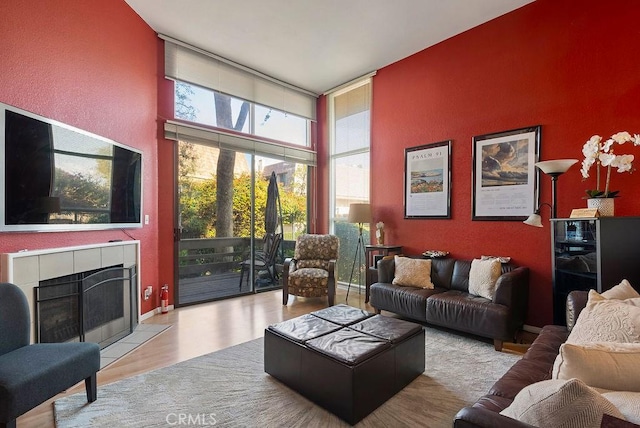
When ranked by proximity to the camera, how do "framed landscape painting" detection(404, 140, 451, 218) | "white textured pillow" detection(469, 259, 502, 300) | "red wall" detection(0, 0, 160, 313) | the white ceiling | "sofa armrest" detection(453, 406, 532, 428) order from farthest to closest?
"framed landscape painting" detection(404, 140, 451, 218)
the white ceiling
"white textured pillow" detection(469, 259, 502, 300)
"red wall" detection(0, 0, 160, 313)
"sofa armrest" detection(453, 406, 532, 428)

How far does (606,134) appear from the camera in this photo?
2.93 meters

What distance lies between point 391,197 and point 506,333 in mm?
2459

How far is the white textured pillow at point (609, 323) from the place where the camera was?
1447 millimetres

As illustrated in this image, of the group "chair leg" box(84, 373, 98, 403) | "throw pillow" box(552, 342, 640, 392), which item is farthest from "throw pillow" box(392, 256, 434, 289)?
"chair leg" box(84, 373, 98, 403)

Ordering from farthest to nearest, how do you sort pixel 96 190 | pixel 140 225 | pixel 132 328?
pixel 140 225
pixel 132 328
pixel 96 190

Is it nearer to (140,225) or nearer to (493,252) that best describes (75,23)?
(140,225)

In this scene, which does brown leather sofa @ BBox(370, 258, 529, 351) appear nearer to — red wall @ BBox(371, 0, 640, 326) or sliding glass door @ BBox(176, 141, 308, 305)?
red wall @ BBox(371, 0, 640, 326)

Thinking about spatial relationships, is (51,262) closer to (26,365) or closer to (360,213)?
(26,365)

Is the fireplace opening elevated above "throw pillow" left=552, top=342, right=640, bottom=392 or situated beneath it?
situated beneath

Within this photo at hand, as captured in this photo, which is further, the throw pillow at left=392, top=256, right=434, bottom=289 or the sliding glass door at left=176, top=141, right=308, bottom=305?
the sliding glass door at left=176, top=141, right=308, bottom=305

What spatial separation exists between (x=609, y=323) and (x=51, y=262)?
3.73m

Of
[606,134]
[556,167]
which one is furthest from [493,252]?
[606,134]

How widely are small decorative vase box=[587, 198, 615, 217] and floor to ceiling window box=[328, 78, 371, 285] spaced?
2974 mm

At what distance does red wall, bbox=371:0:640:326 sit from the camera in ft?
9.46
